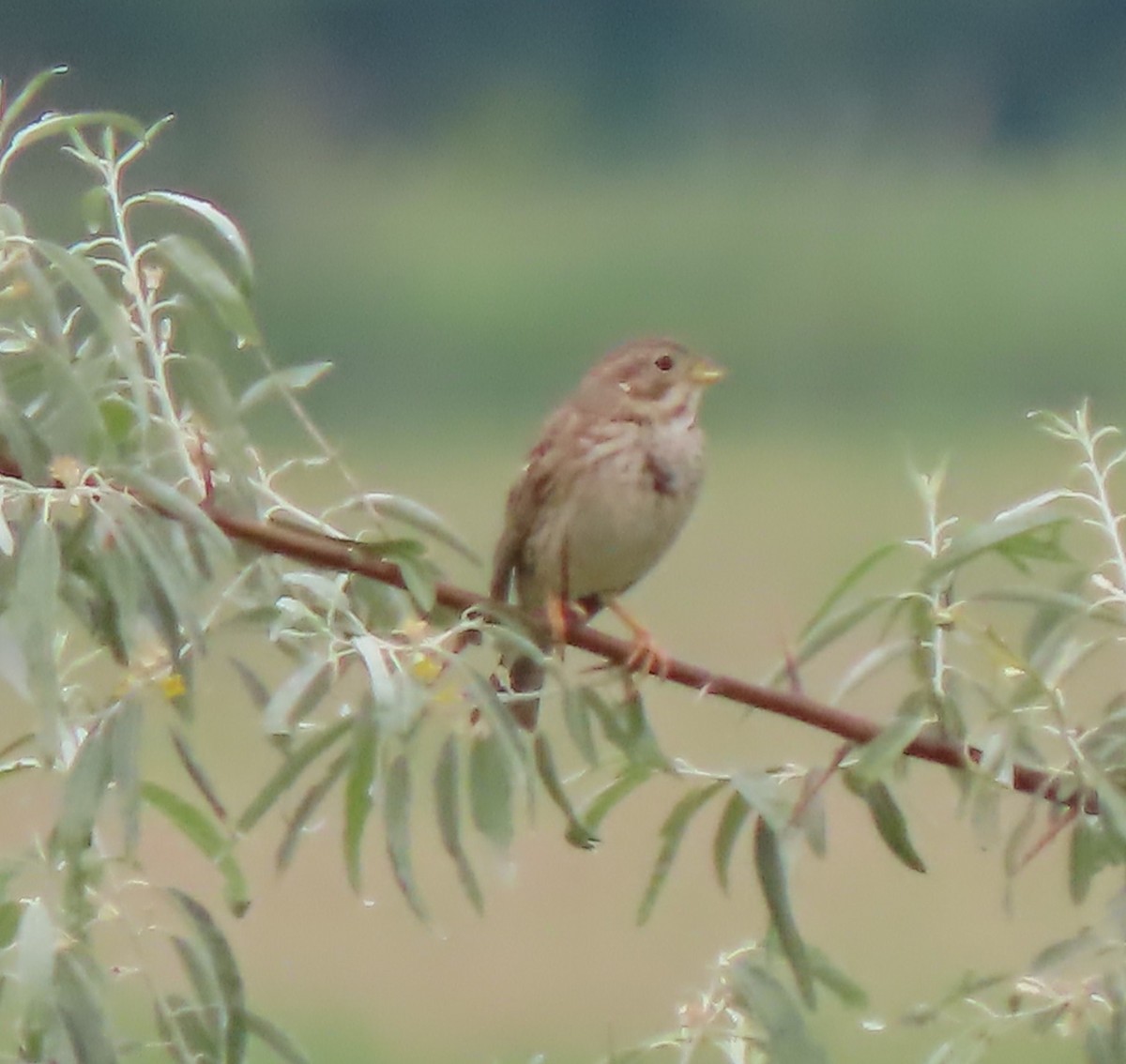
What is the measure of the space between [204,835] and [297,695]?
14cm

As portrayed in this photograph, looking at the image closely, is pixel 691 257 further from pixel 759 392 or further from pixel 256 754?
pixel 256 754

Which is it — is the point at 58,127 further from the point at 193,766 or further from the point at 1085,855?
the point at 1085,855

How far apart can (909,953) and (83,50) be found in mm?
3650

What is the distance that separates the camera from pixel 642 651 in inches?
52.8

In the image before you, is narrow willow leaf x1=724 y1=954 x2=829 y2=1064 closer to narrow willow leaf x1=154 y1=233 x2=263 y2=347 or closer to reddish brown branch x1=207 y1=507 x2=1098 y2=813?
reddish brown branch x1=207 y1=507 x2=1098 y2=813

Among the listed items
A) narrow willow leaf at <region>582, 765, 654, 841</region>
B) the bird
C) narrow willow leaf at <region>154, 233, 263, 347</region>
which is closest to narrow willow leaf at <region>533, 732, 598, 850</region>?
narrow willow leaf at <region>582, 765, 654, 841</region>

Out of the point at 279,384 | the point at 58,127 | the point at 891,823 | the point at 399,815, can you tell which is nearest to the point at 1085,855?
the point at 891,823

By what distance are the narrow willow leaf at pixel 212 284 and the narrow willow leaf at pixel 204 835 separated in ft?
0.68

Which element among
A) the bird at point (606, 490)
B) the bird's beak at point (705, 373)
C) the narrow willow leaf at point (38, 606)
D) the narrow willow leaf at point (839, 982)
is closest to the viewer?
the narrow willow leaf at point (38, 606)

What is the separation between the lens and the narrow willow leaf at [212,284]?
1.05m

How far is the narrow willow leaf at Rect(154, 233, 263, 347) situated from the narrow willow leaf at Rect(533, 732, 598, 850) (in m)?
0.23

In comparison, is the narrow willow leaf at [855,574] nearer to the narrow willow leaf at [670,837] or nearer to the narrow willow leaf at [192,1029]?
the narrow willow leaf at [670,837]

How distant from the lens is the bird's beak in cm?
188

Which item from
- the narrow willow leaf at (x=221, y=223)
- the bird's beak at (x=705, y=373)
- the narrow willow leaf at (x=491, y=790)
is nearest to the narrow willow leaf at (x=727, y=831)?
the narrow willow leaf at (x=491, y=790)
